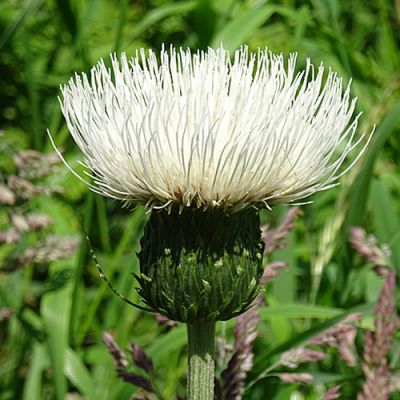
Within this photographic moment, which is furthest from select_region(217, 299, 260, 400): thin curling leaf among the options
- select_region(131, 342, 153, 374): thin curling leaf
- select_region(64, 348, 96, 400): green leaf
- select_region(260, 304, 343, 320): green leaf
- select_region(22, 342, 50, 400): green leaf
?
select_region(22, 342, 50, 400): green leaf

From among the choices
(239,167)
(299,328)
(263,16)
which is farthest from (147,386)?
(263,16)

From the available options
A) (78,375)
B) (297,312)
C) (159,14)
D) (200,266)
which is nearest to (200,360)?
(200,266)

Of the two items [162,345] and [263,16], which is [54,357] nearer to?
[162,345]

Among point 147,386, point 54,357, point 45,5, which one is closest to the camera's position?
point 147,386

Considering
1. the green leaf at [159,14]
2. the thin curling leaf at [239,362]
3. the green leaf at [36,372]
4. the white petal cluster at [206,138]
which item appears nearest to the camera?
the white petal cluster at [206,138]

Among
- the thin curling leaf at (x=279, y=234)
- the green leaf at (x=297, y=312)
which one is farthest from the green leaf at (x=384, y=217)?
the thin curling leaf at (x=279, y=234)

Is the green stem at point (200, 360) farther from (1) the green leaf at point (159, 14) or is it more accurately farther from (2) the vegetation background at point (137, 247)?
(1) the green leaf at point (159, 14)
